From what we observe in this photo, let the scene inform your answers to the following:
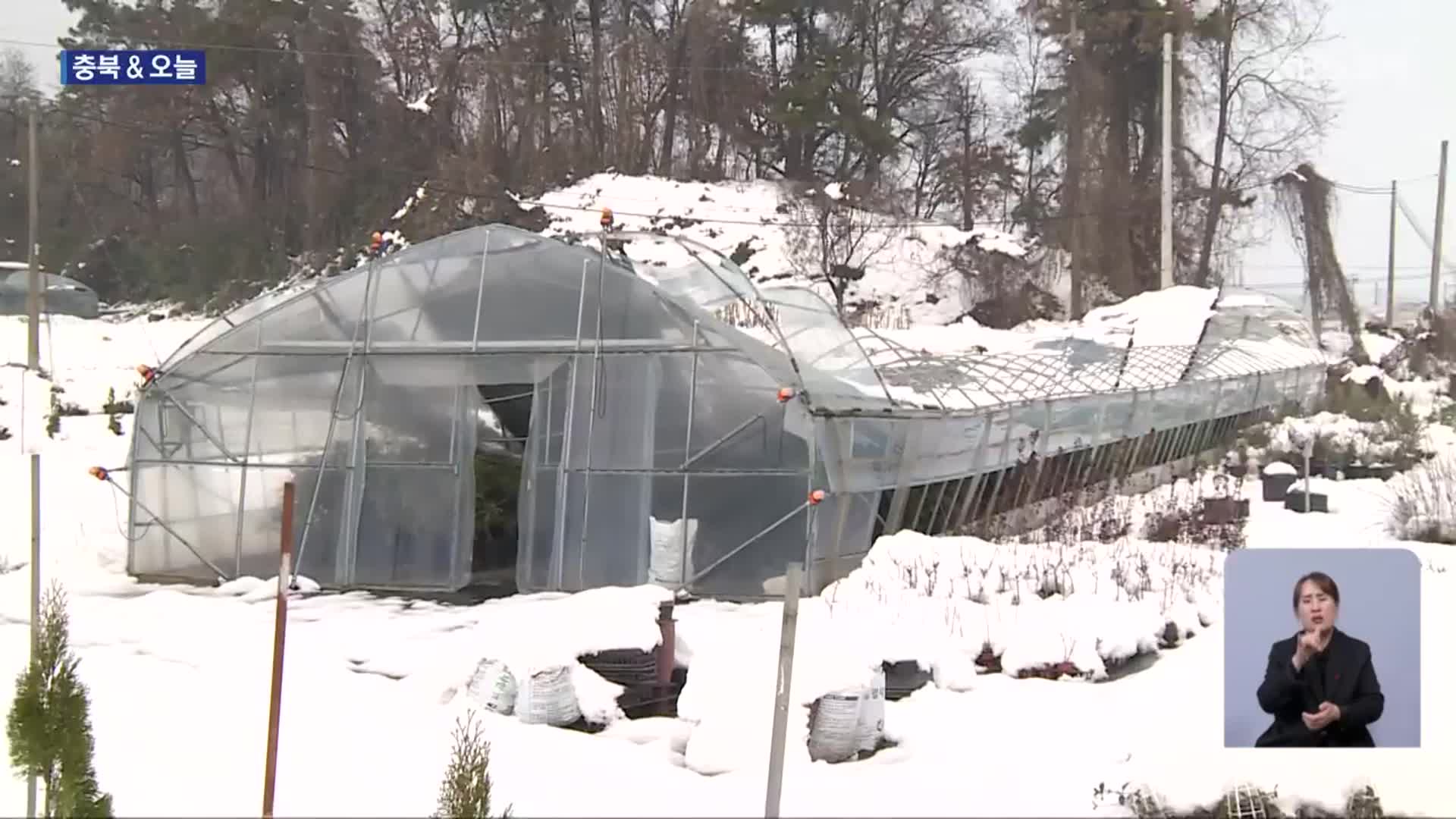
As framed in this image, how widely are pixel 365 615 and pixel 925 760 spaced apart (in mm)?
4107

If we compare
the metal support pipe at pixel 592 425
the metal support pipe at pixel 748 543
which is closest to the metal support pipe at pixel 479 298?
the metal support pipe at pixel 592 425

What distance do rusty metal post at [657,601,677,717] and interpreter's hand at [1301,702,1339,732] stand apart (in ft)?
8.42

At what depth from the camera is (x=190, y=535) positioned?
811 centimetres

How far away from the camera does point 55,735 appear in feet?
12.1

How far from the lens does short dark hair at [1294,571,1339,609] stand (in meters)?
3.48

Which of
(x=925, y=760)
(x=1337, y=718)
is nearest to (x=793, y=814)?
(x=925, y=760)

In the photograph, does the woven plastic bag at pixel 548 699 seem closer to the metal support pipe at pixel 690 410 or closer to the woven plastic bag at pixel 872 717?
the woven plastic bag at pixel 872 717

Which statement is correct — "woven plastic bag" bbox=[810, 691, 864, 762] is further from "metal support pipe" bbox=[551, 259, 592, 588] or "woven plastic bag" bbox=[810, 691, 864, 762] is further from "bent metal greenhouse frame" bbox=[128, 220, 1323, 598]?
"metal support pipe" bbox=[551, 259, 592, 588]

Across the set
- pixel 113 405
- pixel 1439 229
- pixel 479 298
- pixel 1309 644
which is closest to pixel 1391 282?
pixel 1439 229

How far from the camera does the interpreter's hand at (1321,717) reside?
3516 millimetres

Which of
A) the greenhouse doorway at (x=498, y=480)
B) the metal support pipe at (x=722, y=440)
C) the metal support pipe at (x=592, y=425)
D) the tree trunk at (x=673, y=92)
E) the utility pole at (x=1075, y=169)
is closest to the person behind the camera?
the metal support pipe at (x=722, y=440)

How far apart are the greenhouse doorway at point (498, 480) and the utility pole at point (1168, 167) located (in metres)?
6.62

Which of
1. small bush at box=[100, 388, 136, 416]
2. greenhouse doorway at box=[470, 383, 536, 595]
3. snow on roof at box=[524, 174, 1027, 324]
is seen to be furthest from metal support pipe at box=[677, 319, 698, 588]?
small bush at box=[100, 388, 136, 416]

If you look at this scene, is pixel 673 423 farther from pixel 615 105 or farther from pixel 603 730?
pixel 615 105
